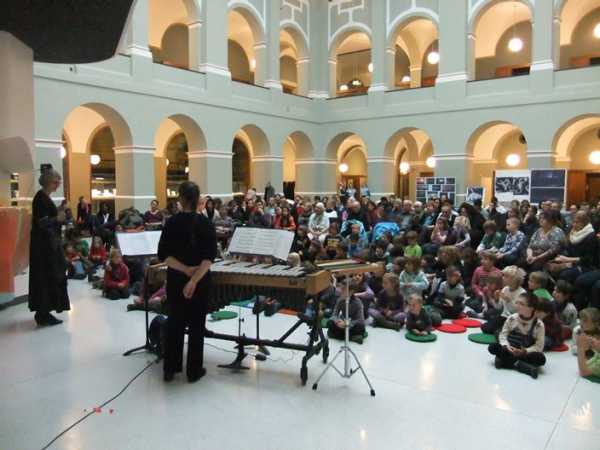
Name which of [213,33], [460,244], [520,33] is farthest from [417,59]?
[460,244]

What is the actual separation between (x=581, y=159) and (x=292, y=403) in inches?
764

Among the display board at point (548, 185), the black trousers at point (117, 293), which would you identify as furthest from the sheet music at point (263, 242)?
the display board at point (548, 185)

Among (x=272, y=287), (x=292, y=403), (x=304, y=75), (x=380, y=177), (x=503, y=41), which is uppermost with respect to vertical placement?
(x=503, y=41)

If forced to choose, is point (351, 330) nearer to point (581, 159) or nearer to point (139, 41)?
point (139, 41)

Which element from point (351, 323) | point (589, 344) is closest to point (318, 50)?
point (351, 323)

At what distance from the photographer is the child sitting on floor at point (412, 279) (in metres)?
7.51

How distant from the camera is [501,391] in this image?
4.73m

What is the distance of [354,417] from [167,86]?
45.8 ft

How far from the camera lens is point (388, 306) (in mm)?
7270

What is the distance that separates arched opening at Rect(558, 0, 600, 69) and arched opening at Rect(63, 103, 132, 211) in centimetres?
1686

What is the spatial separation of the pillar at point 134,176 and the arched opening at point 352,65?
9.21 meters

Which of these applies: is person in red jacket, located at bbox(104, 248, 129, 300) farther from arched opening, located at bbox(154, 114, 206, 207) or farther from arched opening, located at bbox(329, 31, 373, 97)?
arched opening, located at bbox(329, 31, 373, 97)

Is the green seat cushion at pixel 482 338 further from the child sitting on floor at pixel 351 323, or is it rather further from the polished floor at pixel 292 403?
the child sitting on floor at pixel 351 323

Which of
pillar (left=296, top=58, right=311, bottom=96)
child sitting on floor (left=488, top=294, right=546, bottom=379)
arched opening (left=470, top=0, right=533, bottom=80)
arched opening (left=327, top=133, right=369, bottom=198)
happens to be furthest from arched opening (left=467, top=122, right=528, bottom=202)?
child sitting on floor (left=488, top=294, right=546, bottom=379)
